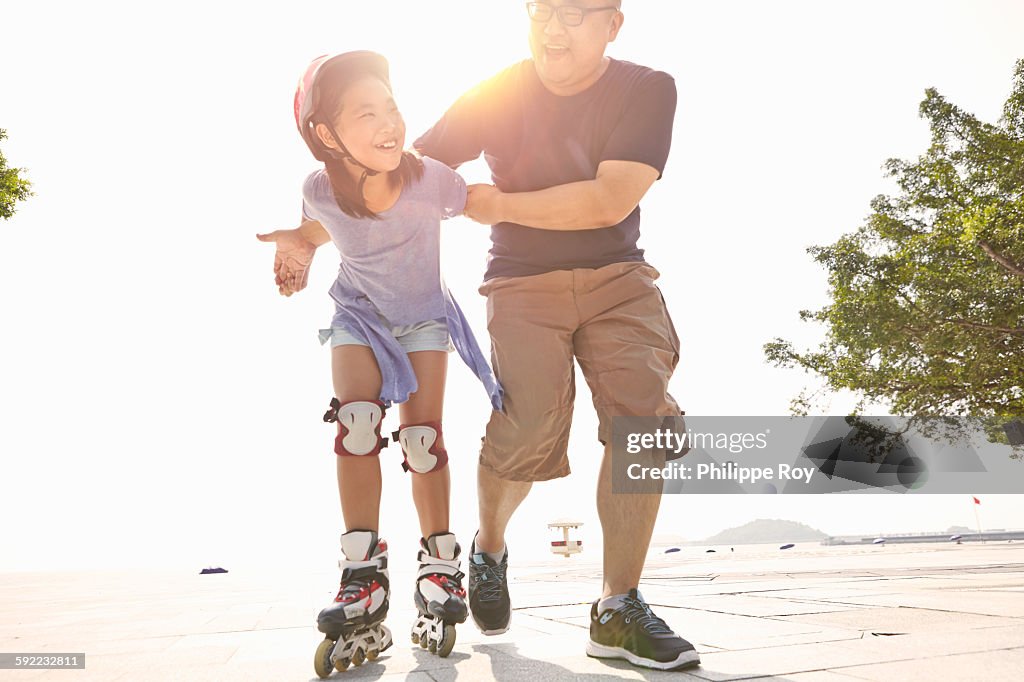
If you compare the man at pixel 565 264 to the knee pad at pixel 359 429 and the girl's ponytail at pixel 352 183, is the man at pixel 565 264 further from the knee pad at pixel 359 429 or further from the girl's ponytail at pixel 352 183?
the knee pad at pixel 359 429

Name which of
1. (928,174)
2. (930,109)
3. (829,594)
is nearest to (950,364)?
(928,174)

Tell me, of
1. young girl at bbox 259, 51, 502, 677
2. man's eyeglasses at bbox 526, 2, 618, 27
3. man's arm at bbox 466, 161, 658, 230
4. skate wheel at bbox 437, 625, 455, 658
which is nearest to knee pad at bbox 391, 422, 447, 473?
young girl at bbox 259, 51, 502, 677

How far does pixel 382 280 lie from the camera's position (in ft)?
8.91

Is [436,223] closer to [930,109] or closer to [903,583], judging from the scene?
[903,583]

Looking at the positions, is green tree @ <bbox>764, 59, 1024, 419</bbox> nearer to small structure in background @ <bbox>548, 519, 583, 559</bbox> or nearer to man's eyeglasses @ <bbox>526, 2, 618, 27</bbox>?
small structure in background @ <bbox>548, 519, 583, 559</bbox>

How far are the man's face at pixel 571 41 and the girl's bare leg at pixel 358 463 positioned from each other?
127cm

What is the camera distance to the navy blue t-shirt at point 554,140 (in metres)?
2.83

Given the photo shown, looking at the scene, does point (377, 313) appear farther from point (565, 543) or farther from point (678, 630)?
point (565, 543)

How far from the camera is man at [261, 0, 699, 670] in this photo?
2.63 metres

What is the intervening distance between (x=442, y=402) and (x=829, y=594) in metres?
2.72

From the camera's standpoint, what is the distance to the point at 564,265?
2912 mm

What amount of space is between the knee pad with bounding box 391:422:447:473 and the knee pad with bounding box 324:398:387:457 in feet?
0.41

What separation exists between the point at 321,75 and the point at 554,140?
36.3 inches

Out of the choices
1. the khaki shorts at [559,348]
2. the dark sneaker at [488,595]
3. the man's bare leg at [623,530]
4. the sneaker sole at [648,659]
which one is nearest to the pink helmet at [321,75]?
the khaki shorts at [559,348]
